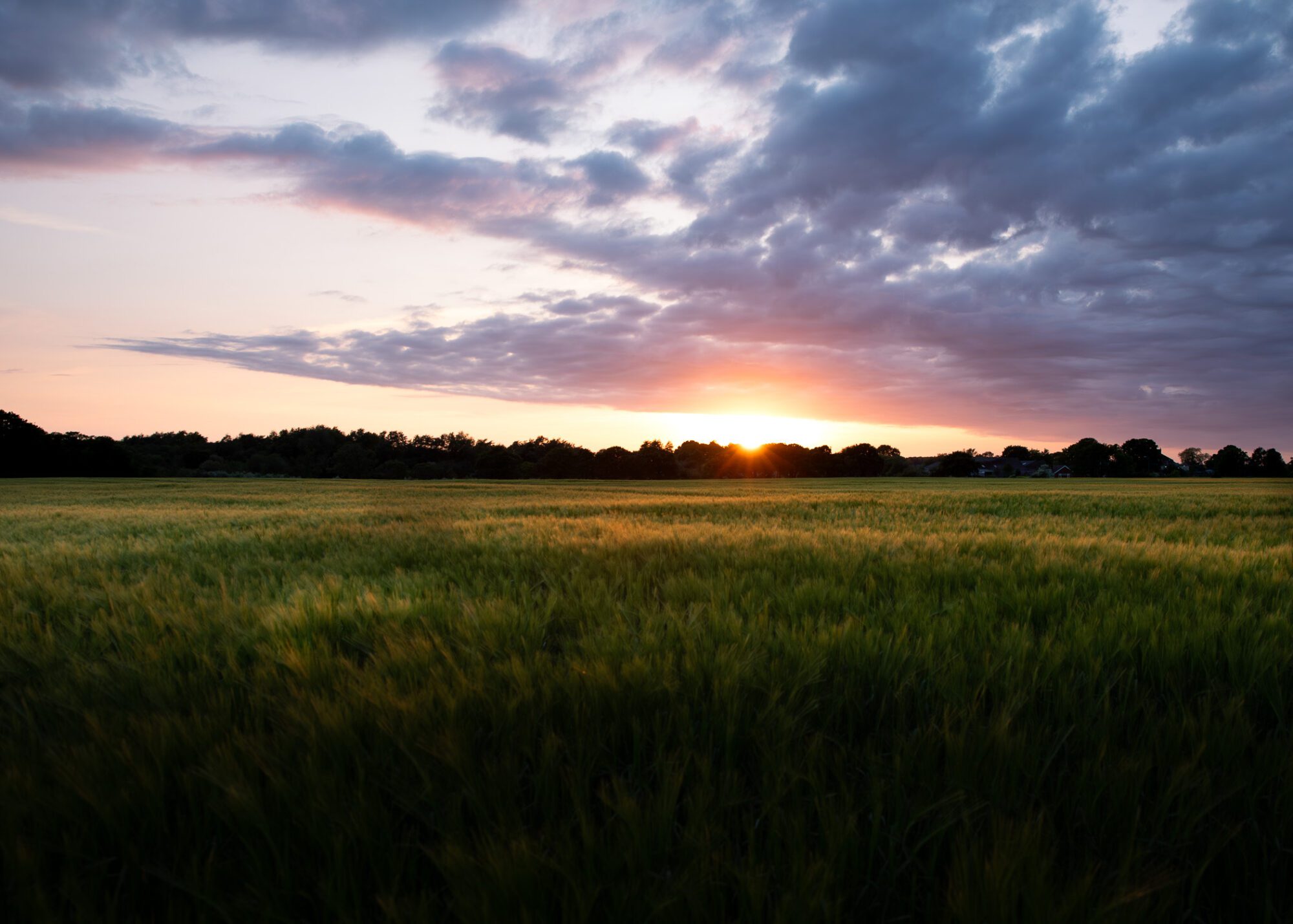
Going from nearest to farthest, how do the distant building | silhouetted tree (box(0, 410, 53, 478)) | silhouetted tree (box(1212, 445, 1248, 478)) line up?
silhouetted tree (box(0, 410, 53, 478))
silhouetted tree (box(1212, 445, 1248, 478))
the distant building

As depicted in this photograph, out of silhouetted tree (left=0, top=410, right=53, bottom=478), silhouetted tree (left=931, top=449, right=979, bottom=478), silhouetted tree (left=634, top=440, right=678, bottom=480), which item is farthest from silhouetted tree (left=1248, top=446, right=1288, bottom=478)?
silhouetted tree (left=0, top=410, right=53, bottom=478)

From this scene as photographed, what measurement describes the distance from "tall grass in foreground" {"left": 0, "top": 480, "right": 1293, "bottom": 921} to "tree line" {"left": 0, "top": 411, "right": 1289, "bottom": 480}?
85051 mm

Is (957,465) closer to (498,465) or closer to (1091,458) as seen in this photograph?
(1091,458)

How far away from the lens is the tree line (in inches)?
3725

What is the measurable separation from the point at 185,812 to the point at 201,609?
2.22 metres

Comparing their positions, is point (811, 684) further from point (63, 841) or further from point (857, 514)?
point (857, 514)

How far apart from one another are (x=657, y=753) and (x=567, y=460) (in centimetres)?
9823

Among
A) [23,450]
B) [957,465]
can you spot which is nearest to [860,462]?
[957,465]

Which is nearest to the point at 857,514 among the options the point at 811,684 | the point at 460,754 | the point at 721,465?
the point at 811,684

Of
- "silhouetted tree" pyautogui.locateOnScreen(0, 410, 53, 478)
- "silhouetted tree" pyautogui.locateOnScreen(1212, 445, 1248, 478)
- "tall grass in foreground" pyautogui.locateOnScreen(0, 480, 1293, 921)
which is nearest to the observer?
"tall grass in foreground" pyautogui.locateOnScreen(0, 480, 1293, 921)

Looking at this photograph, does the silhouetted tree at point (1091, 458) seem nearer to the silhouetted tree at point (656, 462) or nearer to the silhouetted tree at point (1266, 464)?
the silhouetted tree at point (1266, 464)

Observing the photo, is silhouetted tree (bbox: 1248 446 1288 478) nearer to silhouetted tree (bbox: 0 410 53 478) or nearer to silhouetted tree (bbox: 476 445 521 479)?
silhouetted tree (bbox: 476 445 521 479)

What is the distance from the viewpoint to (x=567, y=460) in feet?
324

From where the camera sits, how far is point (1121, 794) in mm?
1390
